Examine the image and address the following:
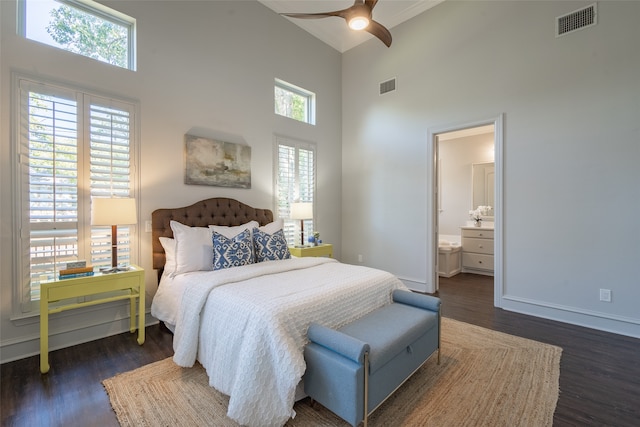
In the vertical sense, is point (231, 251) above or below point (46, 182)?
below

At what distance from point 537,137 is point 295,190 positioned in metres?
3.36

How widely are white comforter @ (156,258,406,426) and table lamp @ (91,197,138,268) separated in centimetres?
76

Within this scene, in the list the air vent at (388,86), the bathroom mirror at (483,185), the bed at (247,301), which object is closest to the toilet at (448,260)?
the bathroom mirror at (483,185)

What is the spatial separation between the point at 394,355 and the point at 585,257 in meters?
2.86

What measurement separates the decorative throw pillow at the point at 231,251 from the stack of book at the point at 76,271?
103 cm

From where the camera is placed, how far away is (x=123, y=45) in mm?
3084

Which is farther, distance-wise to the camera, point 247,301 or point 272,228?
point 272,228

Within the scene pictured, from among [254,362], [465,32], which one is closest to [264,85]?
[465,32]

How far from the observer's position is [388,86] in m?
4.89

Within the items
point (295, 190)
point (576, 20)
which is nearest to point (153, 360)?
point (295, 190)

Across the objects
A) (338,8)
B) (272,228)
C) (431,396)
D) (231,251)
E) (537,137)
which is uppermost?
(338,8)

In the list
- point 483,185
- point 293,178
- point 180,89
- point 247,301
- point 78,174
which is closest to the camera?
point 247,301

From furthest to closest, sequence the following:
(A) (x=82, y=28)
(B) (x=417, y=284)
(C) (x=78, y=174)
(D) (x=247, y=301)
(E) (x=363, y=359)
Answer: (B) (x=417, y=284)
(A) (x=82, y=28)
(C) (x=78, y=174)
(D) (x=247, y=301)
(E) (x=363, y=359)

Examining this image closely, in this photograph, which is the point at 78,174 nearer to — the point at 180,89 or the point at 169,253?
the point at 169,253
